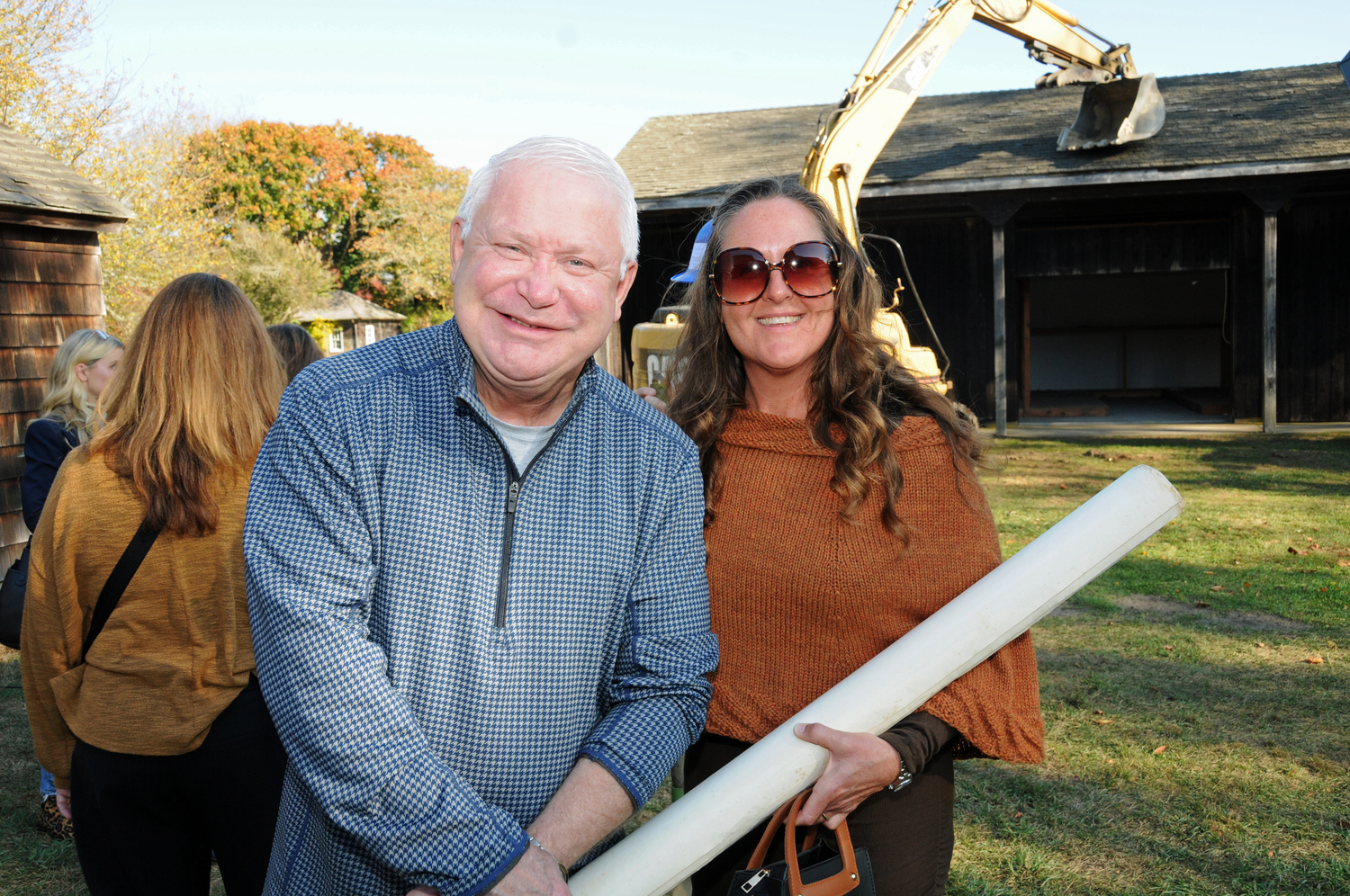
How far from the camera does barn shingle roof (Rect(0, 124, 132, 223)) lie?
751cm

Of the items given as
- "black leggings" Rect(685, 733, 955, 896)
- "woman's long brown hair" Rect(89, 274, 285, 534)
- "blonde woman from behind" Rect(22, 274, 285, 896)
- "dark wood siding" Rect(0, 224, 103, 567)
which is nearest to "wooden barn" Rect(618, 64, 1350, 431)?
"dark wood siding" Rect(0, 224, 103, 567)

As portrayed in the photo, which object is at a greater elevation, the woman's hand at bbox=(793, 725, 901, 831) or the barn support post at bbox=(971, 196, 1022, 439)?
the barn support post at bbox=(971, 196, 1022, 439)

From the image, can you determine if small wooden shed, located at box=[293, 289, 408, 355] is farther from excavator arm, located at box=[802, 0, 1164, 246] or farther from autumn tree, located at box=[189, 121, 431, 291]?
excavator arm, located at box=[802, 0, 1164, 246]

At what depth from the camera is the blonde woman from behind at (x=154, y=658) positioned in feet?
7.44

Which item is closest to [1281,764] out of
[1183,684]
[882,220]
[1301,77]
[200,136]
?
[1183,684]

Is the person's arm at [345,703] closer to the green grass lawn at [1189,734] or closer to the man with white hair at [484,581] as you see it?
the man with white hair at [484,581]

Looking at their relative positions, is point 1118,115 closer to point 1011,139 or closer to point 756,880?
point 1011,139

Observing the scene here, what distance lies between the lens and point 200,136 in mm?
42406

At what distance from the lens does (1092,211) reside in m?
15.2

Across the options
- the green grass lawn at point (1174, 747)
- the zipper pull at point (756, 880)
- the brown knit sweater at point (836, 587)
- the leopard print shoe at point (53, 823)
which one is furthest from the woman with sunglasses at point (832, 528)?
the leopard print shoe at point (53, 823)

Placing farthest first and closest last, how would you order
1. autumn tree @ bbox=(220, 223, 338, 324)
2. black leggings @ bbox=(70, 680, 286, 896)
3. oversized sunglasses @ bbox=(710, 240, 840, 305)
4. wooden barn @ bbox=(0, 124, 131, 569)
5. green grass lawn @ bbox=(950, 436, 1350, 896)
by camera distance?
1. autumn tree @ bbox=(220, 223, 338, 324)
2. wooden barn @ bbox=(0, 124, 131, 569)
3. green grass lawn @ bbox=(950, 436, 1350, 896)
4. black leggings @ bbox=(70, 680, 286, 896)
5. oversized sunglasses @ bbox=(710, 240, 840, 305)

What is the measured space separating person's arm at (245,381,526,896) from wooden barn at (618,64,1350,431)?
A: 12.0 m

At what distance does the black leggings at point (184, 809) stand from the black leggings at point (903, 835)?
46.2 inches

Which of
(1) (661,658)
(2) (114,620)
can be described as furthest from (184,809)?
(1) (661,658)
